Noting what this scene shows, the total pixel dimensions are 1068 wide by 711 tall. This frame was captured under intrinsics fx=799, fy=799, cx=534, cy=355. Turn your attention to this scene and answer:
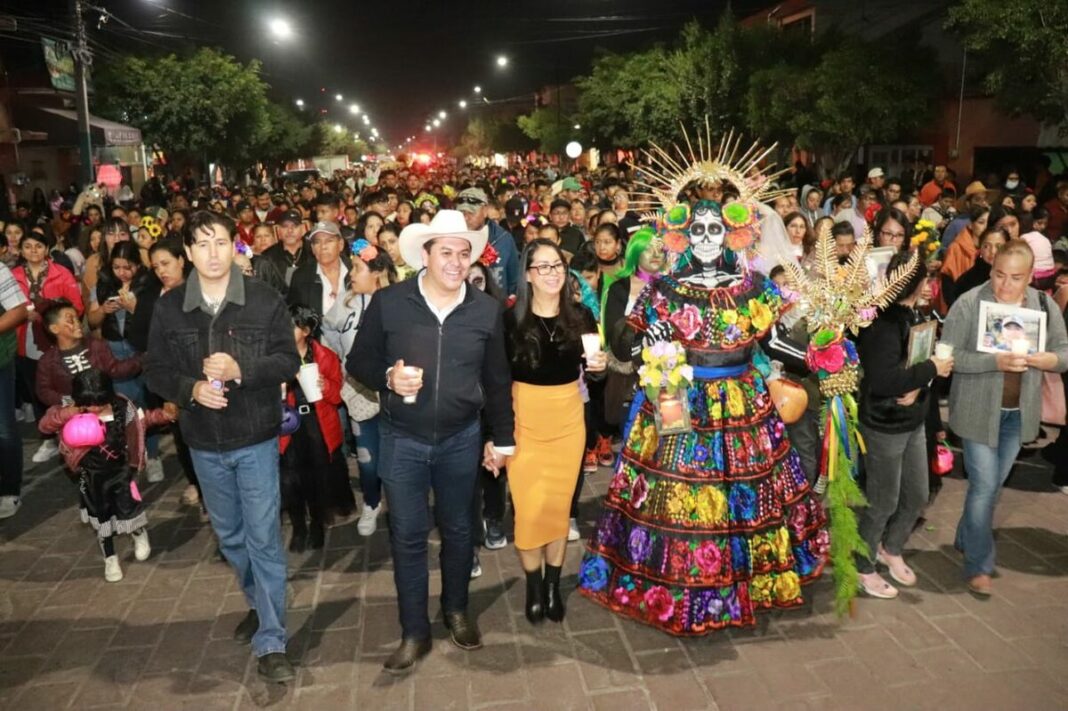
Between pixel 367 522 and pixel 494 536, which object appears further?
pixel 367 522

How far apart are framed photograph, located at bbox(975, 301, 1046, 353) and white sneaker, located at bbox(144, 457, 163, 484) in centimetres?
641

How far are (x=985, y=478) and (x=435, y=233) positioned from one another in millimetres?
3492

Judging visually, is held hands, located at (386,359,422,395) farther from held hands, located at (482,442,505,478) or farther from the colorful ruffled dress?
the colorful ruffled dress

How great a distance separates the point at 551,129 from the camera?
151 ft

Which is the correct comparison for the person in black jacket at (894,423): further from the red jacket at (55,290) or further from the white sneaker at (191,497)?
the red jacket at (55,290)

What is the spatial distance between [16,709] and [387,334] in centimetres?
262

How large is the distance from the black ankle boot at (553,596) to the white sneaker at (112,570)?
2842 mm

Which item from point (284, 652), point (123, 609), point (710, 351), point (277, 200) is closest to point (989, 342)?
point (710, 351)

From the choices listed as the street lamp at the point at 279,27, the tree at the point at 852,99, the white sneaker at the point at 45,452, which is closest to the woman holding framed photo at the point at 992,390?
the white sneaker at the point at 45,452

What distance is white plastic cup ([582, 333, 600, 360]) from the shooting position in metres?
4.23

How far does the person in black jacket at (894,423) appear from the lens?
14.5 ft

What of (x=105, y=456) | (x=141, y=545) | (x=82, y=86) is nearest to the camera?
(x=105, y=456)

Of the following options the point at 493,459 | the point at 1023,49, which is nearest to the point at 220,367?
the point at 493,459

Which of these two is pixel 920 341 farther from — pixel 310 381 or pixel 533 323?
pixel 310 381
